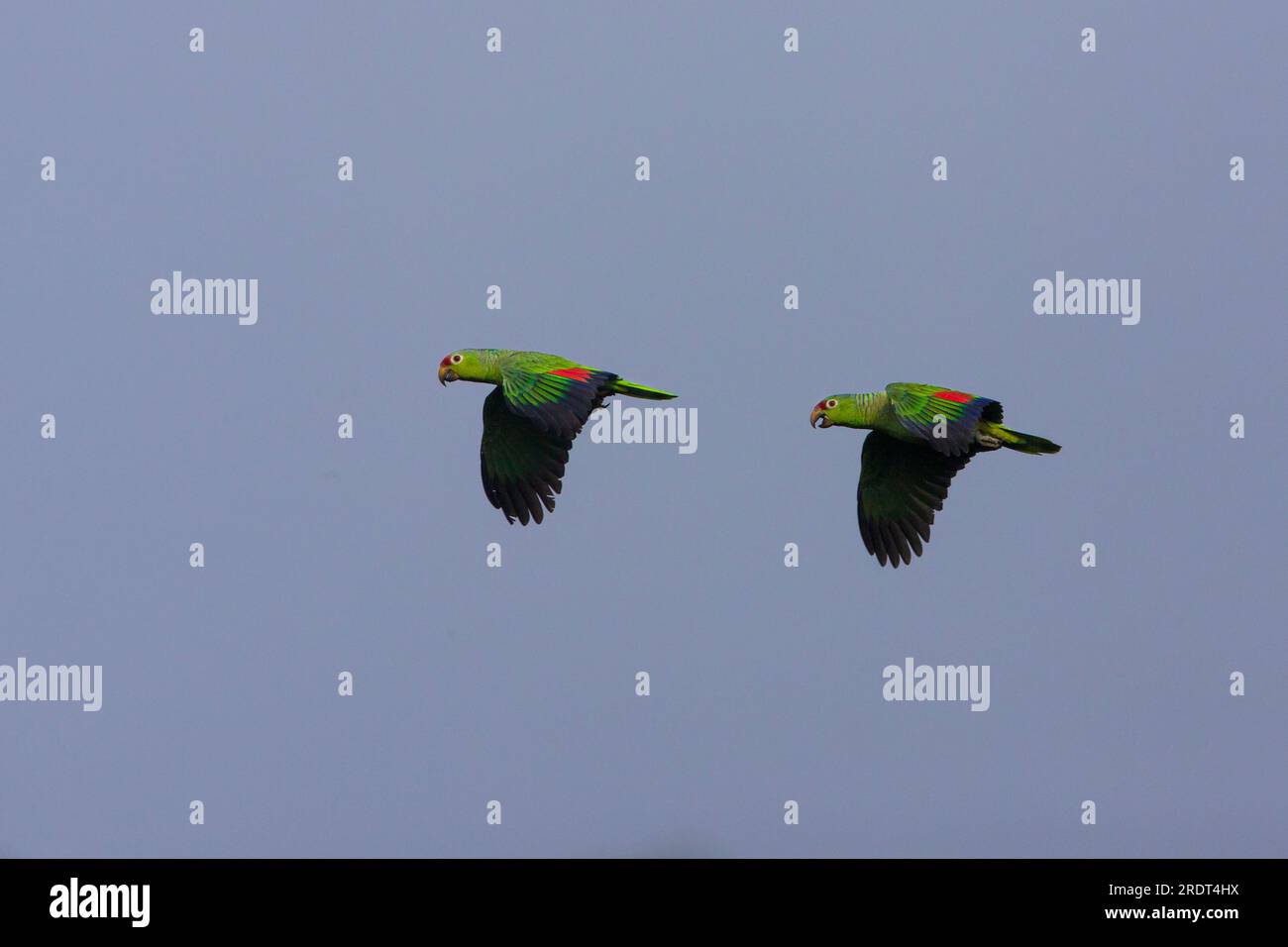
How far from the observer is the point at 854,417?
74.8ft

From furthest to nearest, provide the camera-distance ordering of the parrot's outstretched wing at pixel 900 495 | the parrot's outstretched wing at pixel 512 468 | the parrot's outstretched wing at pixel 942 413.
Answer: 1. the parrot's outstretched wing at pixel 900 495
2. the parrot's outstretched wing at pixel 512 468
3. the parrot's outstretched wing at pixel 942 413

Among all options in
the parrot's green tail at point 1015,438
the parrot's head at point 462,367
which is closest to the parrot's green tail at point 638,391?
the parrot's head at point 462,367

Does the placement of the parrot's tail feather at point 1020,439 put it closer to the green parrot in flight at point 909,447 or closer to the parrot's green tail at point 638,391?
the green parrot in flight at point 909,447

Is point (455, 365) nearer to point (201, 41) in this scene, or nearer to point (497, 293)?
point (497, 293)

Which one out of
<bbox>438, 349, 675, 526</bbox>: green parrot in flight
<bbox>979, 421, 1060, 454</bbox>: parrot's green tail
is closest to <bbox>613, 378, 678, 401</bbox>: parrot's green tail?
<bbox>438, 349, 675, 526</bbox>: green parrot in flight

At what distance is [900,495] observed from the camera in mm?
23281

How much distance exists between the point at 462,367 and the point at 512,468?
1233mm

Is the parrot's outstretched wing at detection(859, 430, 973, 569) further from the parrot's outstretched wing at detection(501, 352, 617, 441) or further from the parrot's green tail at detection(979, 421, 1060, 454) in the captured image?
the parrot's outstretched wing at detection(501, 352, 617, 441)

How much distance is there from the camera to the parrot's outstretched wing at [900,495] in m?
23.2

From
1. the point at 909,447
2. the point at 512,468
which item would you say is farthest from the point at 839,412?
the point at 512,468

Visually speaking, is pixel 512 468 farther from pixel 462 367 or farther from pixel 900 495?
pixel 900 495

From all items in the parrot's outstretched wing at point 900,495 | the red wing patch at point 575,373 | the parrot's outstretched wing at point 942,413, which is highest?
the red wing patch at point 575,373
